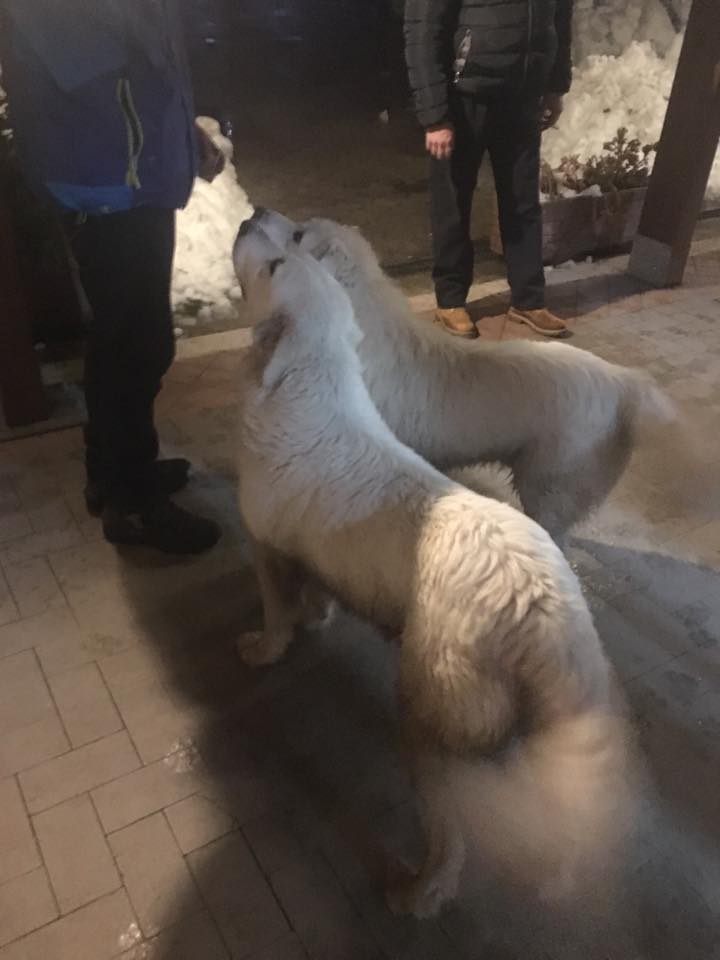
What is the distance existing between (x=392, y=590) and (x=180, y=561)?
50.6 inches

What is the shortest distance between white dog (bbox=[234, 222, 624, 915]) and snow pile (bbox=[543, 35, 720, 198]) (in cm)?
548

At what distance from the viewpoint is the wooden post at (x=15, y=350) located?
3.05m

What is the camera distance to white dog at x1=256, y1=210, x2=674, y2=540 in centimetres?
232

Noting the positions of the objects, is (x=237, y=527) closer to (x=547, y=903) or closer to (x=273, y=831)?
(x=273, y=831)

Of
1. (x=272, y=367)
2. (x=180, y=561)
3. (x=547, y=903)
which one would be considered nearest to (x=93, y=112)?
(x=272, y=367)

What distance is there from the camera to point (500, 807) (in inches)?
64.7

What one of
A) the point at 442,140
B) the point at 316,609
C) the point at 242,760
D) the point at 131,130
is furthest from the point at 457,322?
the point at 242,760

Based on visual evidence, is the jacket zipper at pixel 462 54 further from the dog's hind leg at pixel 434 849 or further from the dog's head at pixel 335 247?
A: the dog's hind leg at pixel 434 849

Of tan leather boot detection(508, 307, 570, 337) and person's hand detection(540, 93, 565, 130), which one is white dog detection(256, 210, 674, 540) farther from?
person's hand detection(540, 93, 565, 130)

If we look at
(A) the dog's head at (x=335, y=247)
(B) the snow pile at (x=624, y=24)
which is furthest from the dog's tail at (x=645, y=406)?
(B) the snow pile at (x=624, y=24)

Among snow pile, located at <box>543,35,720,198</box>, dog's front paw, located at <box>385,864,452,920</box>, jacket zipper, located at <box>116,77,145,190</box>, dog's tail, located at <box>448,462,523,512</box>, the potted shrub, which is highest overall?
jacket zipper, located at <box>116,77,145,190</box>

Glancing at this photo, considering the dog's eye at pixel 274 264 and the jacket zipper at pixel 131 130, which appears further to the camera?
the jacket zipper at pixel 131 130

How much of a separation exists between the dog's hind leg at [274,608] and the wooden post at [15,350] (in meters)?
1.69

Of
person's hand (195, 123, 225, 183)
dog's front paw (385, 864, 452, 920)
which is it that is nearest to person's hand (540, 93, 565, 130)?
person's hand (195, 123, 225, 183)
